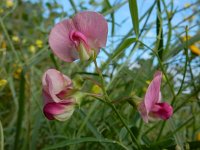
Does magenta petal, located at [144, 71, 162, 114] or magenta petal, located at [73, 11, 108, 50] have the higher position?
magenta petal, located at [73, 11, 108, 50]

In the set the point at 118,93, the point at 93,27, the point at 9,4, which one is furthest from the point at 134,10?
the point at 9,4

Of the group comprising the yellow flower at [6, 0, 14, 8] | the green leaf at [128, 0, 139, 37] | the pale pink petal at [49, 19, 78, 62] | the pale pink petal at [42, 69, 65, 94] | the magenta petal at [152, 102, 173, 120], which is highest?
the yellow flower at [6, 0, 14, 8]

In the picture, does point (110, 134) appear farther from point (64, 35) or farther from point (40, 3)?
point (40, 3)

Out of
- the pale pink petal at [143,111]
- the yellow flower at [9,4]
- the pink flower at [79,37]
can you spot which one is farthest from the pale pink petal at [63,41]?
the yellow flower at [9,4]

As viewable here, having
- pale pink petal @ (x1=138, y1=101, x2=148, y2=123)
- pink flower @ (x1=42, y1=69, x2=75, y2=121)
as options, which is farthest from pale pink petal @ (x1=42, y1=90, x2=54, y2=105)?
pale pink petal @ (x1=138, y1=101, x2=148, y2=123)

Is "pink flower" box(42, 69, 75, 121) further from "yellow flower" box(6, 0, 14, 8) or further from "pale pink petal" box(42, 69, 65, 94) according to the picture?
"yellow flower" box(6, 0, 14, 8)

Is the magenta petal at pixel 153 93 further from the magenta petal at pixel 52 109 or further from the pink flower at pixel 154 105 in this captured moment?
the magenta petal at pixel 52 109

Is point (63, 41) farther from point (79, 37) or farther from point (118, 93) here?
point (118, 93)
